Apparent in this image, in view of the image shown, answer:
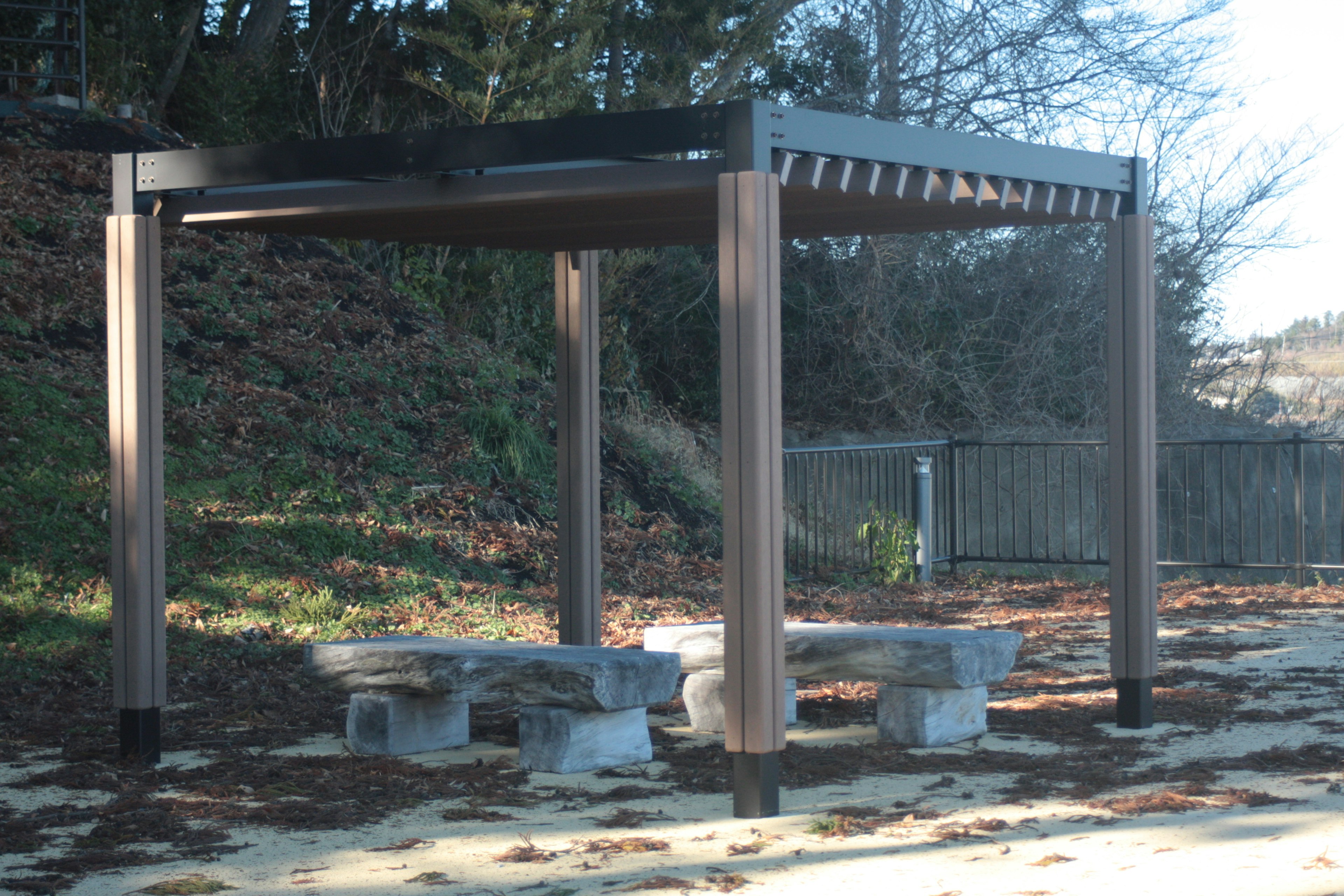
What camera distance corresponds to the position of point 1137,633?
6.36 m

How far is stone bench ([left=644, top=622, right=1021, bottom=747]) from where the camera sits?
5.91 metres

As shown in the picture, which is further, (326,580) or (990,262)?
(990,262)

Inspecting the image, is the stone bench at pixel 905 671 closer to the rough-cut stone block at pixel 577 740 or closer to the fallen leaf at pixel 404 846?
the rough-cut stone block at pixel 577 740

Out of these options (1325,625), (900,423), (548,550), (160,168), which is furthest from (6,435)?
(900,423)

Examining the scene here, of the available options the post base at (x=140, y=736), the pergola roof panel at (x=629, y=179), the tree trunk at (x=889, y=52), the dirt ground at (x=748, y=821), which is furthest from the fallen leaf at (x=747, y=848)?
the tree trunk at (x=889, y=52)

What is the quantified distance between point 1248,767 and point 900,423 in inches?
491

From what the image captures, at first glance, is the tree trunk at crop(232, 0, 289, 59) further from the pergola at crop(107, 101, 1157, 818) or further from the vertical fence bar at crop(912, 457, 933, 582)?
the pergola at crop(107, 101, 1157, 818)

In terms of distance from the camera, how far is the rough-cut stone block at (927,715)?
599 cm

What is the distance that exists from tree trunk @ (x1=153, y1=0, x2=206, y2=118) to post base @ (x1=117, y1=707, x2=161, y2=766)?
40.6ft

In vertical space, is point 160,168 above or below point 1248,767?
above

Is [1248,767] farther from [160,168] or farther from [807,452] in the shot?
[807,452]

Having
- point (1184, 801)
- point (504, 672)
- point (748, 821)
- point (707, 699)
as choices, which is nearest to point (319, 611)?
point (707, 699)

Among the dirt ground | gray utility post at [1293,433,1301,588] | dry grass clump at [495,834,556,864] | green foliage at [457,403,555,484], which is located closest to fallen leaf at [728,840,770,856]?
the dirt ground

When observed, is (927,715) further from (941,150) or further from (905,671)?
(941,150)
